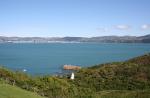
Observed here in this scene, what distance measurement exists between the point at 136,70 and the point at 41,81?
16.9 meters

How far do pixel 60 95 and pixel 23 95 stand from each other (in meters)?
8.91

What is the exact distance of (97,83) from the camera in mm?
45594

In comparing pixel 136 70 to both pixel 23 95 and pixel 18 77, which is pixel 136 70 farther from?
pixel 23 95

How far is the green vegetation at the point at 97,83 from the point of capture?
33312mm

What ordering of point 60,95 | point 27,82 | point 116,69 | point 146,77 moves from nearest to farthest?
point 60,95
point 27,82
point 146,77
point 116,69

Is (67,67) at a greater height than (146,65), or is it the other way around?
(146,65)

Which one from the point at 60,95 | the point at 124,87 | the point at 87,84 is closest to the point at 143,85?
the point at 124,87

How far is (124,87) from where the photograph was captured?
141 feet

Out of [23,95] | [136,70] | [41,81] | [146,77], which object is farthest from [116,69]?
[23,95]

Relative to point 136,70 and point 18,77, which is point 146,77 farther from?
point 18,77

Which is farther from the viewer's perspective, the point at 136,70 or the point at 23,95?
the point at 136,70

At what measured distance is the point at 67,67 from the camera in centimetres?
11644

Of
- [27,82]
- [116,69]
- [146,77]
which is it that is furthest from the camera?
[116,69]

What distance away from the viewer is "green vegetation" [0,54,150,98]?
1312 inches
